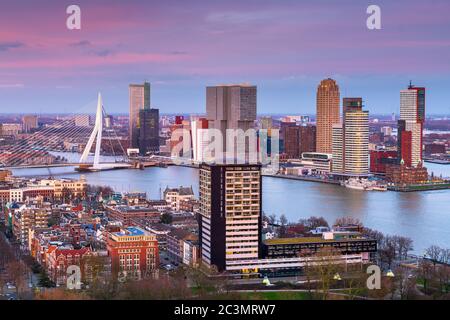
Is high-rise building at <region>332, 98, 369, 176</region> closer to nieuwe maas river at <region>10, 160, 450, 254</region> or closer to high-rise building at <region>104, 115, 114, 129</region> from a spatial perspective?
nieuwe maas river at <region>10, 160, 450, 254</region>

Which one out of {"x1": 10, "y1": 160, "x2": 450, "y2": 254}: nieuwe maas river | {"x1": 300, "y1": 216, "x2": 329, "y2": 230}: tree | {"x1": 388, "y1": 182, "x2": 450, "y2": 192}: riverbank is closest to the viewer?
{"x1": 300, "y1": 216, "x2": 329, "y2": 230}: tree

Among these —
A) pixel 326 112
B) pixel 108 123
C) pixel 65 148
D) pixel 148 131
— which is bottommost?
pixel 65 148

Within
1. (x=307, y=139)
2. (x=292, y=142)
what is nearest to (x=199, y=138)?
(x=292, y=142)

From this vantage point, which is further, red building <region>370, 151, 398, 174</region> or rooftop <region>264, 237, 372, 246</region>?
red building <region>370, 151, 398, 174</region>

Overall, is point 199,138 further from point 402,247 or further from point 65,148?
point 402,247

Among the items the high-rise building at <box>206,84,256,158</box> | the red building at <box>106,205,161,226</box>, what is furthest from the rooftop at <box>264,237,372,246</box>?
the high-rise building at <box>206,84,256,158</box>

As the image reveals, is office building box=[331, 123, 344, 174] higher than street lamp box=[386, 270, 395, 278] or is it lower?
higher

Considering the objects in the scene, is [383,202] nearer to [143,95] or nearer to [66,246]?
[66,246]

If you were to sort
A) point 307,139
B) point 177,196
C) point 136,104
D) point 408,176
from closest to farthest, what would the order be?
point 177,196
point 408,176
point 307,139
point 136,104
